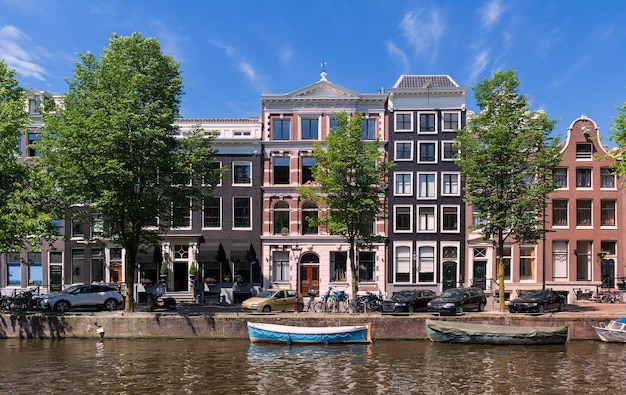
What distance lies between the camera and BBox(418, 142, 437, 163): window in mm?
44125

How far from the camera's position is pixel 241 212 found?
4388 centimetres

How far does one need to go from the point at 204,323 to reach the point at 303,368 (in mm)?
8557

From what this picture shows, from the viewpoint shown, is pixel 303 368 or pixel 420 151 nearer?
pixel 303 368

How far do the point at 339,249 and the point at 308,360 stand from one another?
760 inches

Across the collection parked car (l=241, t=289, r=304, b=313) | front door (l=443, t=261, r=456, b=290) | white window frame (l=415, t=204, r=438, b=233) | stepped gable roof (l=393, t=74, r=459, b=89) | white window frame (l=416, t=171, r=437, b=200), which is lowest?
parked car (l=241, t=289, r=304, b=313)

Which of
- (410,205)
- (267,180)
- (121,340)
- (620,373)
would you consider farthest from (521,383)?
(267,180)

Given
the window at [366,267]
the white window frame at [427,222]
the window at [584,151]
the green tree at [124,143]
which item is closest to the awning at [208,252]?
the green tree at [124,143]

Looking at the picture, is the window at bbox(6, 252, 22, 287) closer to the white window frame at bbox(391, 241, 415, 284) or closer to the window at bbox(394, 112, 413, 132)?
the white window frame at bbox(391, 241, 415, 284)

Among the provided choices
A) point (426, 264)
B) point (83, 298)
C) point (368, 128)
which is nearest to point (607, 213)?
point (426, 264)

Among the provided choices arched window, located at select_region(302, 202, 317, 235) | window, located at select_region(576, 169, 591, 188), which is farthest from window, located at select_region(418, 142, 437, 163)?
window, located at select_region(576, 169, 591, 188)

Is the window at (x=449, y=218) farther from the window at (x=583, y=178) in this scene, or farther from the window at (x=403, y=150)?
the window at (x=583, y=178)

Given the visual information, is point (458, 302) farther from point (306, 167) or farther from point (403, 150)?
point (306, 167)

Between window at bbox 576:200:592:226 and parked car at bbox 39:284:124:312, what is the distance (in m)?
36.7

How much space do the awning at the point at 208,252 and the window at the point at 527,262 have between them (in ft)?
83.1
